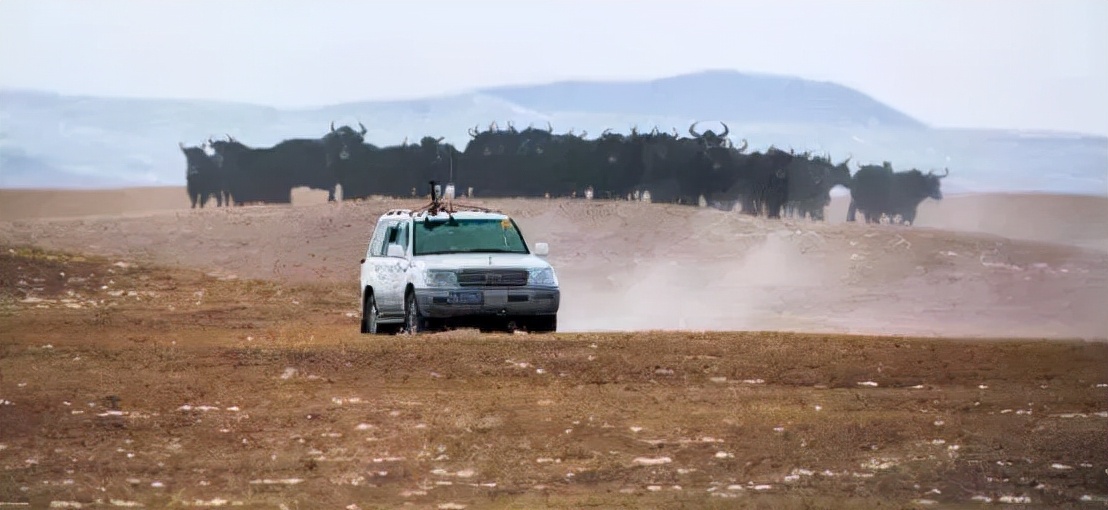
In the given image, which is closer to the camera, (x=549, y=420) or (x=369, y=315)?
(x=549, y=420)

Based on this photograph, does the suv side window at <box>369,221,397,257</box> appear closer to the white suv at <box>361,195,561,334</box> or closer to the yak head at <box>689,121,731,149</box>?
the white suv at <box>361,195,561,334</box>

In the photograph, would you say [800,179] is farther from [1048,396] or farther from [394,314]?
[1048,396]

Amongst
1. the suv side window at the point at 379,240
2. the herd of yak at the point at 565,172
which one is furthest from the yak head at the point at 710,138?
the suv side window at the point at 379,240

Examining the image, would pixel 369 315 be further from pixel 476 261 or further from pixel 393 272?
pixel 476 261

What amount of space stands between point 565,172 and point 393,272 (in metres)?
31.4

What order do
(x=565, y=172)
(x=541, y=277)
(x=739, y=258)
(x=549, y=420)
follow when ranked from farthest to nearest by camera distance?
(x=565, y=172)
(x=739, y=258)
(x=541, y=277)
(x=549, y=420)

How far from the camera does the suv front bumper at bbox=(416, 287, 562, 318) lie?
19641 mm

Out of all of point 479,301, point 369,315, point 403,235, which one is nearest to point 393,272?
point 403,235

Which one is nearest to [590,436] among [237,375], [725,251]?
[237,375]

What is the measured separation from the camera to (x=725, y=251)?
133 feet

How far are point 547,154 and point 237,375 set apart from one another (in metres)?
36.8

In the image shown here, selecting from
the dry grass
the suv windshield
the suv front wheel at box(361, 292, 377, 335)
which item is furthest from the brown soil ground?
the suv windshield

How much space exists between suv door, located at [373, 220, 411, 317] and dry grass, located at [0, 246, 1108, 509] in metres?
0.67

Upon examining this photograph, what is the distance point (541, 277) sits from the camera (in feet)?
65.4
